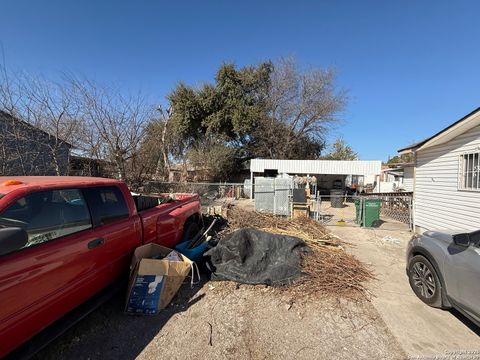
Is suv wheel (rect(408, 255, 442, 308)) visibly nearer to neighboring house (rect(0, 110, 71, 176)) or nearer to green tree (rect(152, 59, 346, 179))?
neighboring house (rect(0, 110, 71, 176))

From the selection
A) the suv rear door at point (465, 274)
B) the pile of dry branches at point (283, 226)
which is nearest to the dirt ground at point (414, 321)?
the suv rear door at point (465, 274)

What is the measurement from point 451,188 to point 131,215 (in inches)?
338

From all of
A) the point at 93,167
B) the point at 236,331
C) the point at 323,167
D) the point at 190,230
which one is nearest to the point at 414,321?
the point at 236,331

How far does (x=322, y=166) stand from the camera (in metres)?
23.4

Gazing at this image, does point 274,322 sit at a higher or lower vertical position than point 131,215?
lower

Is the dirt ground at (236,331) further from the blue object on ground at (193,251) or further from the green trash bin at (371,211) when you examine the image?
the green trash bin at (371,211)

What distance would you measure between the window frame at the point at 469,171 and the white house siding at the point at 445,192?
0.10m

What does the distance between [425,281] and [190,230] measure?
4.16 m

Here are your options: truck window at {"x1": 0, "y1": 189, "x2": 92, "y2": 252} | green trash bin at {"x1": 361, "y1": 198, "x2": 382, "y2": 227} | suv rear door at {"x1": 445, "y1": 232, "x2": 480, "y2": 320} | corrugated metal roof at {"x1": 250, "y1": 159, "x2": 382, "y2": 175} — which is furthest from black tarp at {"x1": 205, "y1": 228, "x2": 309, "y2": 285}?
corrugated metal roof at {"x1": 250, "y1": 159, "x2": 382, "y2": 175}

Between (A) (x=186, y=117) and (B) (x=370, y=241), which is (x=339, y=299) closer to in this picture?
(B) (x=370, y=241)

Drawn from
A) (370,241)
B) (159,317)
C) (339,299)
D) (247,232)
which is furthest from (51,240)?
(370,241)

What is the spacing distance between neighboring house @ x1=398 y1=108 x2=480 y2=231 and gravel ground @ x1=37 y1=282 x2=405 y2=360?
5430mm

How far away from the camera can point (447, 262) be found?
349 cm

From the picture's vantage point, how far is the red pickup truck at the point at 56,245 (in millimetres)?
2123
